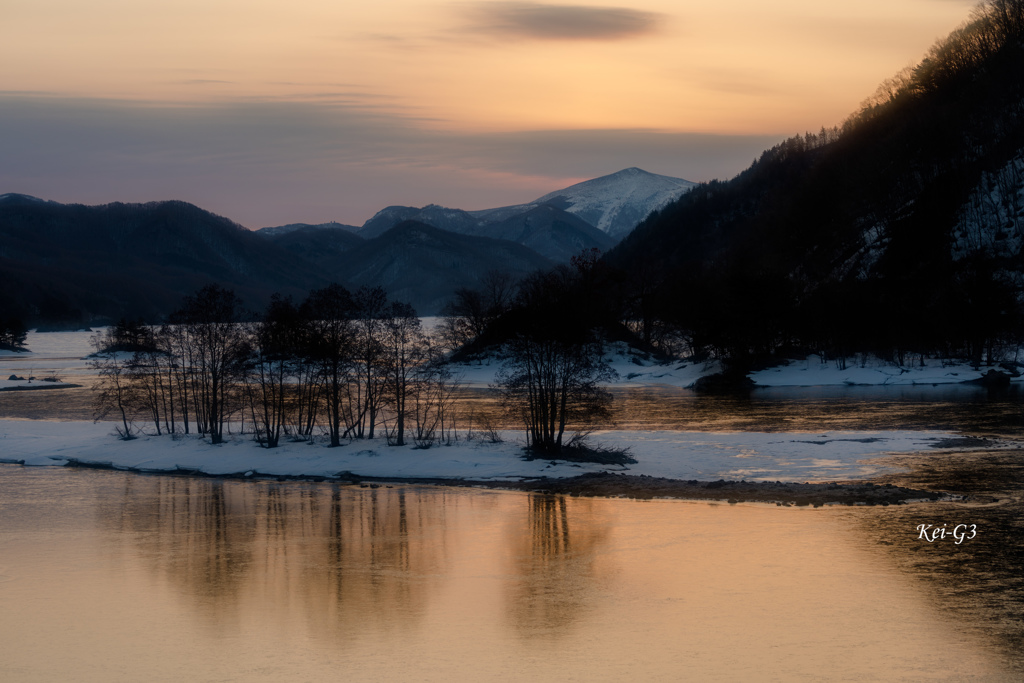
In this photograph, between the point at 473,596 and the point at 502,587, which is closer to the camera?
the point at 473,596

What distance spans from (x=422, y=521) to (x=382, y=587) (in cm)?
627

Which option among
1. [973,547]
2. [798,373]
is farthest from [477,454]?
[798,373]

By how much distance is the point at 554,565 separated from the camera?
19.1m

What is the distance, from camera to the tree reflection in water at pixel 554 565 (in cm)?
1551

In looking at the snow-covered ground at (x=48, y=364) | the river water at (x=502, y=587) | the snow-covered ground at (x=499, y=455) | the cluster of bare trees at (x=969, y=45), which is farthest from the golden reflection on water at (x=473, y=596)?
the cluster of bare trees at (x=969, y=45)

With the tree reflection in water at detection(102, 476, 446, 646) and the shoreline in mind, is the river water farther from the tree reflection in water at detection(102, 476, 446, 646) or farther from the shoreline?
the shoreline

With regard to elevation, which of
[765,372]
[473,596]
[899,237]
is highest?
[899,237]

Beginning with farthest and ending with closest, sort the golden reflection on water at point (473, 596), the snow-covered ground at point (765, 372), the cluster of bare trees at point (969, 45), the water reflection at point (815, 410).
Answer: the cluster of bare trees at point (969, 45) < the snow-covered ground at point (765, 372) < the water reflection at point (815, 410) < the golden reflection on water at point (473, 596)

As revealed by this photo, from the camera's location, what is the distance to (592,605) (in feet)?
53.1

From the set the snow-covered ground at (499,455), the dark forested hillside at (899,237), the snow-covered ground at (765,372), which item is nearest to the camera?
the snow-covered ground at (499,455)

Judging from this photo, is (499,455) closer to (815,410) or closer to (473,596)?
(473,596)

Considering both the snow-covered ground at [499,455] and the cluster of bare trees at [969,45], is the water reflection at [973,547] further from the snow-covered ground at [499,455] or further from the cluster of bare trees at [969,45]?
the cluster of bare trees at [969,45]
